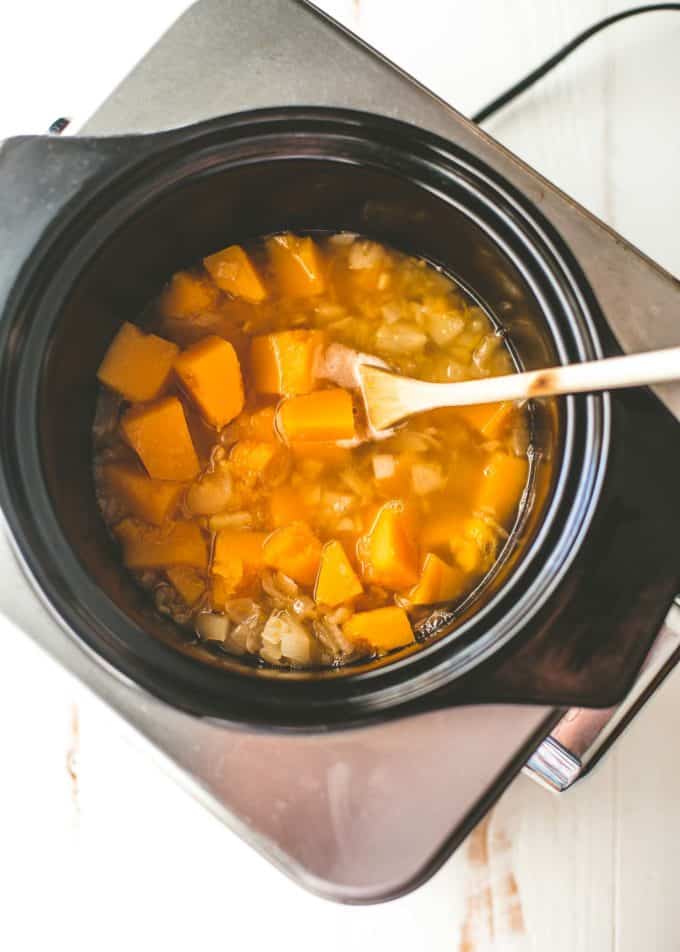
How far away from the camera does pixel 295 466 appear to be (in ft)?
3.49

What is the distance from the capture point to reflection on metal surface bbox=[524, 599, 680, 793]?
112 centimetres

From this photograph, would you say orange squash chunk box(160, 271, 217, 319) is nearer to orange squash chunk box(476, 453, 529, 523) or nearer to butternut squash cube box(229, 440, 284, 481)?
butternut squash cube box(229, 440, 284, 481)

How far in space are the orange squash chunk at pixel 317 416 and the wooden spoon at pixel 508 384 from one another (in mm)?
27

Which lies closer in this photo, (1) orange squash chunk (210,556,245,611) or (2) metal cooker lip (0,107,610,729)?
(2) metal cooker lip (0,107,610,729)

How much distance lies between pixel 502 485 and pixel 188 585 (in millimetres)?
372

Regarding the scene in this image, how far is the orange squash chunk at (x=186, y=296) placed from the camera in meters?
1.09

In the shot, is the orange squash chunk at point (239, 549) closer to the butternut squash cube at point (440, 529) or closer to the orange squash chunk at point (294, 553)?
the orange squash chunk at point (294, 553)

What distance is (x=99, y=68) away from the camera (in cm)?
129

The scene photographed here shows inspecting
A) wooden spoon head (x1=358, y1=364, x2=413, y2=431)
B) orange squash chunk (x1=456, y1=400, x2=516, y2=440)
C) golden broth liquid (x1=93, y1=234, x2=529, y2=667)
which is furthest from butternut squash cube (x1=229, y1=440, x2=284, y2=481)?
orange squash chunk (x1=456, y1=400, x2=516, y2=440)

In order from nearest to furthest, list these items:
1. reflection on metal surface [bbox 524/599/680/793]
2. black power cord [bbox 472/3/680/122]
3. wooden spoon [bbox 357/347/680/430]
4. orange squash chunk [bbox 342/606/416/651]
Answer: wooden spoon [bbox 357/347/680/430] → orange squash chunk [bbox 342/606/416/651] → reflection on metal surface [bbox 524/599/680/793] → black power cord [bbox 472/3/680/122]

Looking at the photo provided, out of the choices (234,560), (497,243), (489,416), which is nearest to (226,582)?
(234,560)

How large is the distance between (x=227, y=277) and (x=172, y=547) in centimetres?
32

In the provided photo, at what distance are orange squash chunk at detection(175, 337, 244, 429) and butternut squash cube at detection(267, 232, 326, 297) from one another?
12cm

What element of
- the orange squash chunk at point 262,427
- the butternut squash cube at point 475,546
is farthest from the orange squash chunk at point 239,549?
the butternut squash cube at point 475,546
